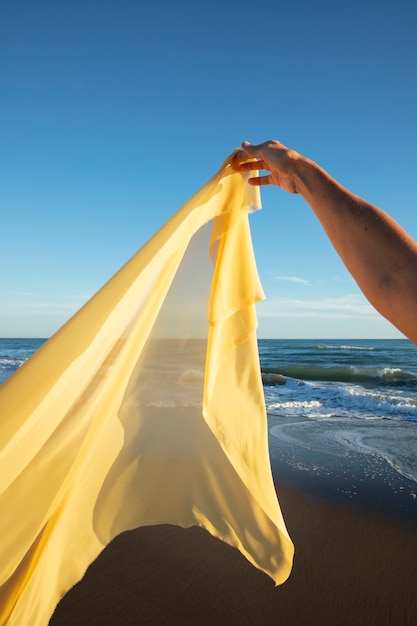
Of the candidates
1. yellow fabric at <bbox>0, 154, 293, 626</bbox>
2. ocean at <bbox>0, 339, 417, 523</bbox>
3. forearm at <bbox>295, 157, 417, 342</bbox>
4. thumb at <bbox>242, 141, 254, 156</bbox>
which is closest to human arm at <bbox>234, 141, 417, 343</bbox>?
forearm at <bbox>295, 157, 417, 342</bbox>

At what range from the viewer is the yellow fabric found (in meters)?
1.44

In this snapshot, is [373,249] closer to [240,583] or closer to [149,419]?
[149,419]

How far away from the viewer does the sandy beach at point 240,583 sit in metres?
2.80

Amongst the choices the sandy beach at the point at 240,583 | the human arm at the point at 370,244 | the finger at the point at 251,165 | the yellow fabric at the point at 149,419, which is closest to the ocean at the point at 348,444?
the sandy beach at the point at 240,583

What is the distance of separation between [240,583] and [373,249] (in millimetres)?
2941

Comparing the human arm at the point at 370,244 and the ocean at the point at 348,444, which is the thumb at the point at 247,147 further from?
the ocean at the point at 348,444

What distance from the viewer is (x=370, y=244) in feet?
3.75

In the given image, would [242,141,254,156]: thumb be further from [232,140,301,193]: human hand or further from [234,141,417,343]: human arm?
[234,141,417,343]: human arm

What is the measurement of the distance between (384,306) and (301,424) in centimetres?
827

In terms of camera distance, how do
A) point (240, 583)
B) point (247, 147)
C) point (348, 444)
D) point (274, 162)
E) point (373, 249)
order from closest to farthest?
point (373, 249), point (274, 162), point (247, 147), point (240, 583), point (348, 444)

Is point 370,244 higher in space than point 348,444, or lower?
higher

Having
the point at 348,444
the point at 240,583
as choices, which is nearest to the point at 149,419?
the point at 240,583

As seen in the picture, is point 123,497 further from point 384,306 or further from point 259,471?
point 384,306

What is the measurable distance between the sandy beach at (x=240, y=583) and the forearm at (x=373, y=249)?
2.58 metres
